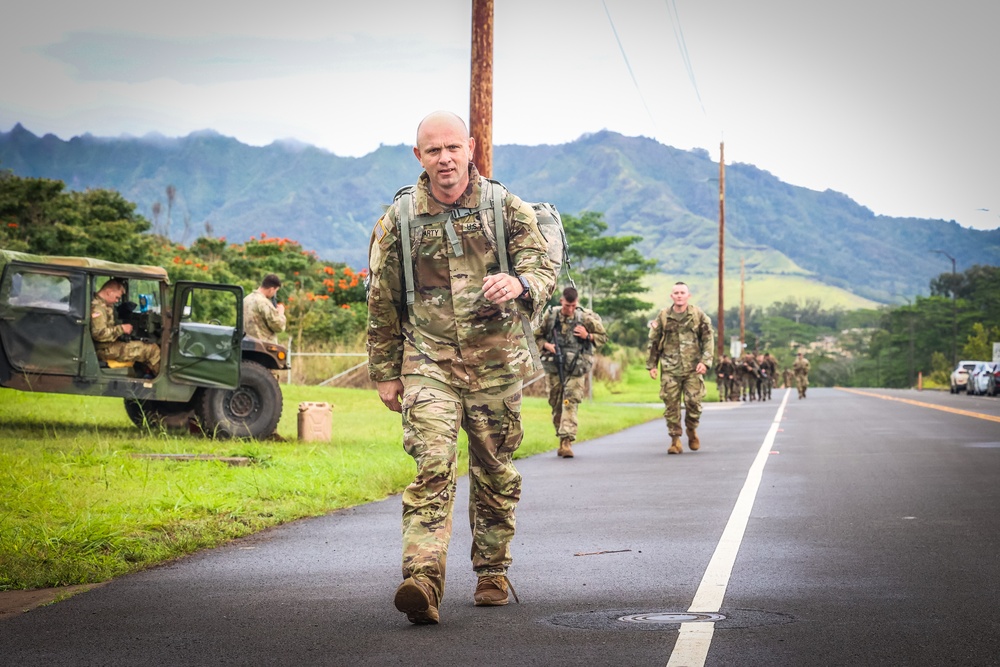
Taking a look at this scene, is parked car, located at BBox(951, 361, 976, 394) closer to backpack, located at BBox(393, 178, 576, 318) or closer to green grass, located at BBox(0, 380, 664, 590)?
green grass, located at BBox(0, 380, 664, 590)

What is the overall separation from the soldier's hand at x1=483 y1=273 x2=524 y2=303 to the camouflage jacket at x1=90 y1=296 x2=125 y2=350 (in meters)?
10.8

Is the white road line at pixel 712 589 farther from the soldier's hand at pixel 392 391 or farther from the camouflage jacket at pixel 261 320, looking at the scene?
the camouflage jacket at pixel 261 320

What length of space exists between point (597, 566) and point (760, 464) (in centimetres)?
781

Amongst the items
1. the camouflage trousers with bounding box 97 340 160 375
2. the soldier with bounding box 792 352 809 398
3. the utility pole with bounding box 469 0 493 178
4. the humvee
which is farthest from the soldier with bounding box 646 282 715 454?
the soldier with bounding box 792 352 809 398

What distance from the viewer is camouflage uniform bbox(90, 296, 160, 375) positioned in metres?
A: 15.9

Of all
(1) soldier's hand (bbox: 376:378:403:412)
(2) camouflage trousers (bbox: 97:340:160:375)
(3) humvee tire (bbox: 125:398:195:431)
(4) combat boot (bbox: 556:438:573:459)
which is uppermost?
(2) camouflage trousers (bbox: 97:340:160:375)

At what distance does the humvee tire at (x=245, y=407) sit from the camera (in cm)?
1686

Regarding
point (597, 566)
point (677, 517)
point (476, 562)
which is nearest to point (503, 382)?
point (476, 562)

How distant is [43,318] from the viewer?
15.7m

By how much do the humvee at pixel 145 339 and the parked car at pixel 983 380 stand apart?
4823 cm

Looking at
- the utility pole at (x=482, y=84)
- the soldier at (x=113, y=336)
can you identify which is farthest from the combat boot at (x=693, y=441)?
the soldier at (x=113, y=336)

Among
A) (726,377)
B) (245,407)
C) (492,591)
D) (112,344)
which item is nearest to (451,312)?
(492,591)

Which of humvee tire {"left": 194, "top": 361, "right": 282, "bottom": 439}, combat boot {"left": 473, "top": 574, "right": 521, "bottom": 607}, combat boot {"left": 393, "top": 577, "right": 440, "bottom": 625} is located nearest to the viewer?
combat boot {"left": 393, "top": 577, "right": 440, "bottom": 625}

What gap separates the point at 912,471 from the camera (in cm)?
1373
